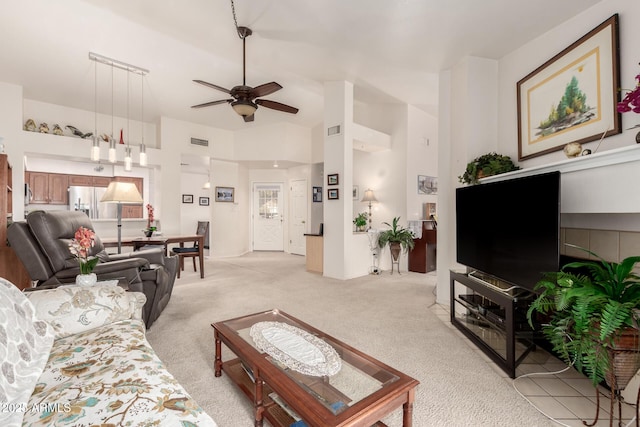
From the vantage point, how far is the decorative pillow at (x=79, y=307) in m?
1.46

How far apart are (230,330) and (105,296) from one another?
0.74 meters

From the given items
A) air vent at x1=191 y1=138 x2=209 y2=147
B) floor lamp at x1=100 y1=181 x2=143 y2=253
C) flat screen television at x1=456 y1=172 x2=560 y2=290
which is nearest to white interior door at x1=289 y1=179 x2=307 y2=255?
air vent at x1=191 y1=138 x2=209 y2=147

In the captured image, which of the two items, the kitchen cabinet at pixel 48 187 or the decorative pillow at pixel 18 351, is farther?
the kitchen cabinet at pixel 48 187

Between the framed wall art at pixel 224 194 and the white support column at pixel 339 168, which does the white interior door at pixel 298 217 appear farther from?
the white support column at pixel 339 168

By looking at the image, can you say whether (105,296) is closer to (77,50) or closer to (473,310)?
(473,310)

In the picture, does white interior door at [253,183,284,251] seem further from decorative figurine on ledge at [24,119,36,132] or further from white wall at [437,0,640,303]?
white wall at [437,0,640,303]

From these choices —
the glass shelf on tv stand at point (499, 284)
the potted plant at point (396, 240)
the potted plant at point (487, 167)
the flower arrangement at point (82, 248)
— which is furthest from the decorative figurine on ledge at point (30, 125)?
the glass shelf on tv stand at point (499, 284)

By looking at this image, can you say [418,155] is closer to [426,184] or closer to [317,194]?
[426,184]

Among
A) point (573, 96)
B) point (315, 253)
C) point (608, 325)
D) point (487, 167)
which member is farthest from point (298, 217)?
point (608, 325)

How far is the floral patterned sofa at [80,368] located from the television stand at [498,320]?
1.87 metres

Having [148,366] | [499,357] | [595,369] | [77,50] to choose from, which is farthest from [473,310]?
[77,50]

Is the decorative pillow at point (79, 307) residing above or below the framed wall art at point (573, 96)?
below

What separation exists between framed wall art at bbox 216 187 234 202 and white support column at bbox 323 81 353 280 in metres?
3.33

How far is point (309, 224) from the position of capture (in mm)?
7430
